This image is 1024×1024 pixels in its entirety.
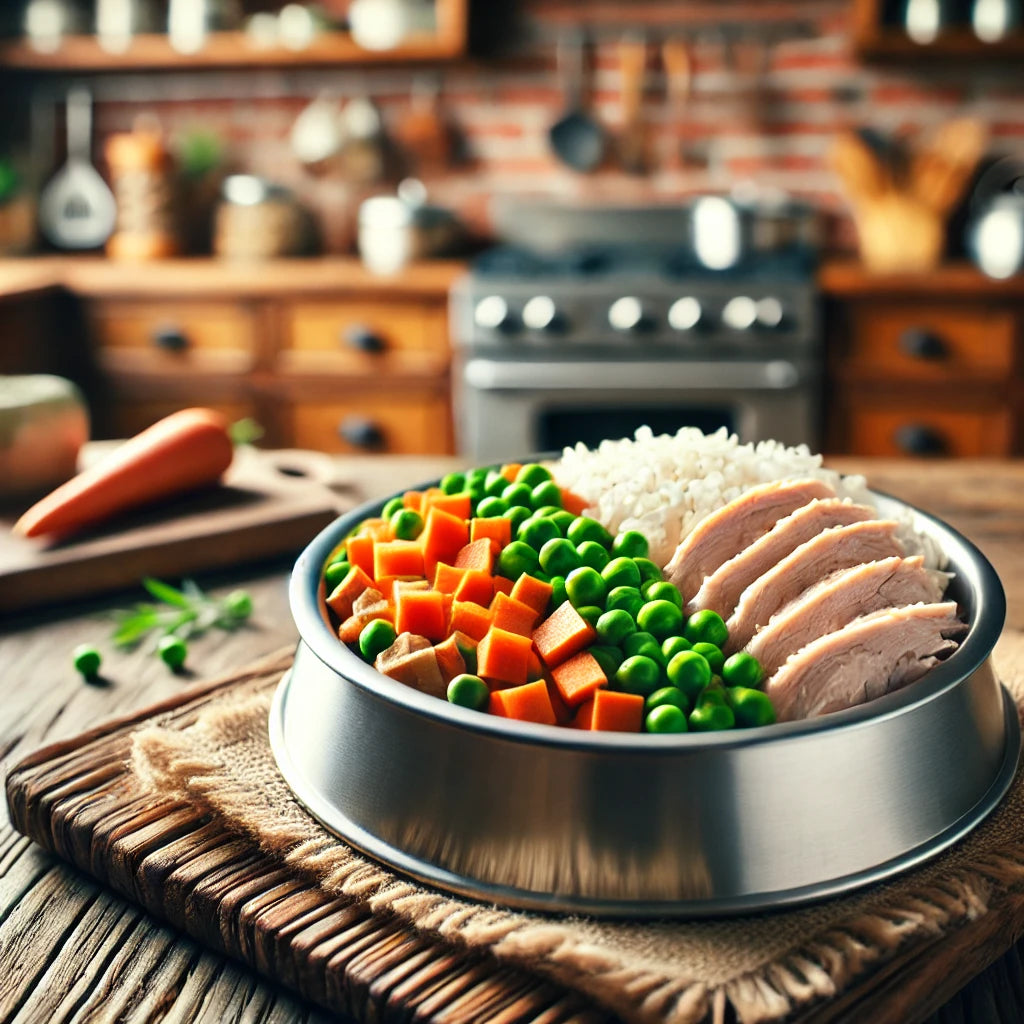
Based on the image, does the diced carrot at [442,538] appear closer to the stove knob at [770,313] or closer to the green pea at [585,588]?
the green pea at [585,588]

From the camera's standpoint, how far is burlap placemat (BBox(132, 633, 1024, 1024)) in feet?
2.66

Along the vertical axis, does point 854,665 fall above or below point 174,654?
above

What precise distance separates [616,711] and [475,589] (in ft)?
0.69

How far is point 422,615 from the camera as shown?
1.07m

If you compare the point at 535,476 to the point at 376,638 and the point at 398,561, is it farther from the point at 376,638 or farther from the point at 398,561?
the point at 376,638

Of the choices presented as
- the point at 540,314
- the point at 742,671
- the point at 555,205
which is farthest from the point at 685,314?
the point at 742,671

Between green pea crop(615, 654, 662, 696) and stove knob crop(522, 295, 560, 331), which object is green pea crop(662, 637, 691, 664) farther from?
stove knob crop(522, 295, 560, 331)

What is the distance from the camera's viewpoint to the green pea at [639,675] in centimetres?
98

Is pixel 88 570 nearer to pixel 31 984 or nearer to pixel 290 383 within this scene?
pixel 31 984

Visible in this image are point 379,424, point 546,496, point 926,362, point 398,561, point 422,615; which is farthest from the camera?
point 379,424

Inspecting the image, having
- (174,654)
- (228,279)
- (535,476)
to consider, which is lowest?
(174,654)

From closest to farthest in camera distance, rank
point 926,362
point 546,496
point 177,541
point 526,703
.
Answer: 1. point 526,703
2. point 546,496
3. point 177,541
4. point 926,362

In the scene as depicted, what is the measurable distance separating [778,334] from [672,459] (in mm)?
Answer: 2584

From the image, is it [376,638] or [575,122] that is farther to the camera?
[575,122]
